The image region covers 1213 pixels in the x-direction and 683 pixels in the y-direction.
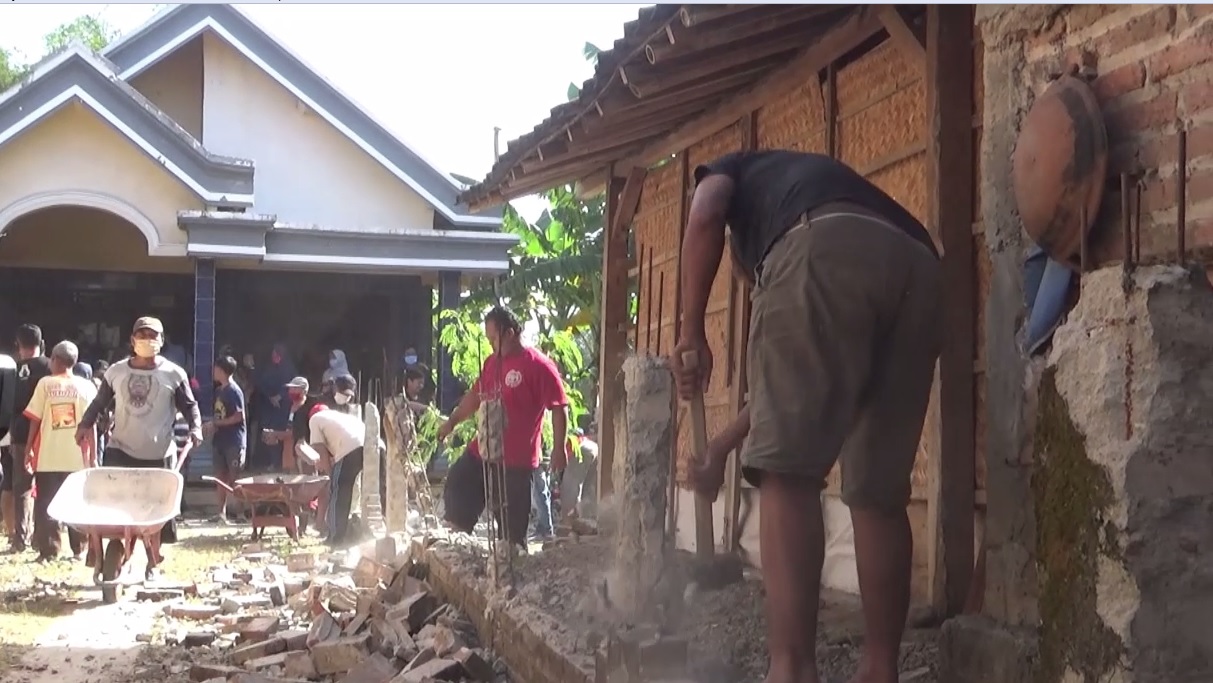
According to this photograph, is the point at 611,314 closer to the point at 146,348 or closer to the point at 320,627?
the point at 146,348

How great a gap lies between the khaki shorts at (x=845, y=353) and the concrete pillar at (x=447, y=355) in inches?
494

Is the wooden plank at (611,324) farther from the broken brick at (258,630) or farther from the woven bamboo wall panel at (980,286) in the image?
the woven bamboo wall panel at (980,286)

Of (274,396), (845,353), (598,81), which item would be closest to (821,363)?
(845,353)

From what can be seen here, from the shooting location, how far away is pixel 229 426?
1396 centimetres

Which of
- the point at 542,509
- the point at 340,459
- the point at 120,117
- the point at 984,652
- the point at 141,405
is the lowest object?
the point at 542,509

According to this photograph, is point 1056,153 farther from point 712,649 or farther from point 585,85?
point 585,85

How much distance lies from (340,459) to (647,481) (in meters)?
6.97

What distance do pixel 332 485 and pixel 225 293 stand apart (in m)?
6.85

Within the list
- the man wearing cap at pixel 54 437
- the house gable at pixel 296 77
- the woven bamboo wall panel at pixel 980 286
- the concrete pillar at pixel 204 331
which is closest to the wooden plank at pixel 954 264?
the woven bamboo wall panel at pixel 980 286

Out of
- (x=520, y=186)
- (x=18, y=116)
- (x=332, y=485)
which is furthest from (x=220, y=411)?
(x=520, y=186)

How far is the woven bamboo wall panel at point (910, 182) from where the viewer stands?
5.36 m

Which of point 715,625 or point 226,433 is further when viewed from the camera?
point 226,433

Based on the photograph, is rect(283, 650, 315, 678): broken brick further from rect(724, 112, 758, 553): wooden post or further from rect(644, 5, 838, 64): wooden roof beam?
rect(644, 5, 838, 64): wooden roof beam

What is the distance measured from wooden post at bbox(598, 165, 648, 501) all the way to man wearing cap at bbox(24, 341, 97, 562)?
13.1ft
